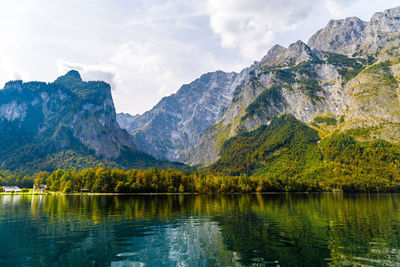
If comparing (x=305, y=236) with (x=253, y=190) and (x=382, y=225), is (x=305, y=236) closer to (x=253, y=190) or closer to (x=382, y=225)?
(x=382, y=225)

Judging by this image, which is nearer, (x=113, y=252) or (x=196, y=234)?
(x=113, y=252)

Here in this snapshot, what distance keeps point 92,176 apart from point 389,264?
179179 millimetres

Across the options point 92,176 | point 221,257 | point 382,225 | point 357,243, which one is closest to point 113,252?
point 221,257

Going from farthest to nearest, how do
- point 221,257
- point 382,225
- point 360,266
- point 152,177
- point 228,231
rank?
point 152,177 → point 382,225 → point 228,231 → point 221,257 → point 360,266

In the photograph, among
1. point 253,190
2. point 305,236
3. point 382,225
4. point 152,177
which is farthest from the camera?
point 253,190

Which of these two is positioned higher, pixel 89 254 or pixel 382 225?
pixel 89 254

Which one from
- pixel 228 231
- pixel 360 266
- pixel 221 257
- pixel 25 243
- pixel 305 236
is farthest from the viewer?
pixel 228 231

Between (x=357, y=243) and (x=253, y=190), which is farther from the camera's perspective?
(x=253, y=190)

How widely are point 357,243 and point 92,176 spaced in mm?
173487

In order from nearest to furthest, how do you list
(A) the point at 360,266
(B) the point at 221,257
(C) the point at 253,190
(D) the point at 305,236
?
1. (A) the point at 360,266
2. (B) the point at 221,257
3. (D) the point at 305,236
4. (C) the point at 253,190

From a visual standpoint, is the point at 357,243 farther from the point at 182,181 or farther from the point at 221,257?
the point at 182,181

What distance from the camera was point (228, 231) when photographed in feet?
129

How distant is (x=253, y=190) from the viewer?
197750mm

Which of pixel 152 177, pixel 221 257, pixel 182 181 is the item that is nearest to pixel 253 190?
pixel 182 181
